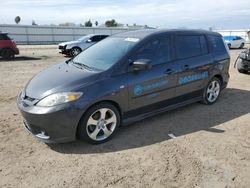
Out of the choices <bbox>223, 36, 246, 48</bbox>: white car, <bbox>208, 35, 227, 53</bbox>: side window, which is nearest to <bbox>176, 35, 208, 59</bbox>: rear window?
<bbox>208, 35, 227, 53</bbox>: side window

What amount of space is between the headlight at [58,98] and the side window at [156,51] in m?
1.29

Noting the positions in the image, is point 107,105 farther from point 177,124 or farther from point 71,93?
point 177,124

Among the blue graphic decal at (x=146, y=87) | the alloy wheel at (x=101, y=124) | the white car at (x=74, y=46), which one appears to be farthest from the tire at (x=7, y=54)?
the alloy wheel at (x=101, y=124)

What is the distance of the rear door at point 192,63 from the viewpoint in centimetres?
548

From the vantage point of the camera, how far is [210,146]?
4309mm

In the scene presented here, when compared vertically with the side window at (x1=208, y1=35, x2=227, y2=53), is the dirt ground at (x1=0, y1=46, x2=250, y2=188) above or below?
below

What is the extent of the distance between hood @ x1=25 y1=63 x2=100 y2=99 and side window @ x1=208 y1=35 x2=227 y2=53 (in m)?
3.22

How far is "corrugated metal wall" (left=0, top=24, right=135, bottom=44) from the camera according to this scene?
34.8 m

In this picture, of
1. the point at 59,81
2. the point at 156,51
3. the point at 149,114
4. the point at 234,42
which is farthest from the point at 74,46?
the point at 234,42

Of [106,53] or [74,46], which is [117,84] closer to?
[106,53]

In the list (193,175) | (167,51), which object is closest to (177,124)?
(167,51)

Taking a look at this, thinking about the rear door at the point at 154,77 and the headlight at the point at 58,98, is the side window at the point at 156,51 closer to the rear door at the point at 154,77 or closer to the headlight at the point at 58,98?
the rear door at the point at 154,77

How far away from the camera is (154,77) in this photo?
16.1 feet

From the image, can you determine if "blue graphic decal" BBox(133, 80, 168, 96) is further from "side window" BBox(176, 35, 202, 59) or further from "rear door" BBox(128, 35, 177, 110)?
"side window" BBox(176, 35, 202, 59)
